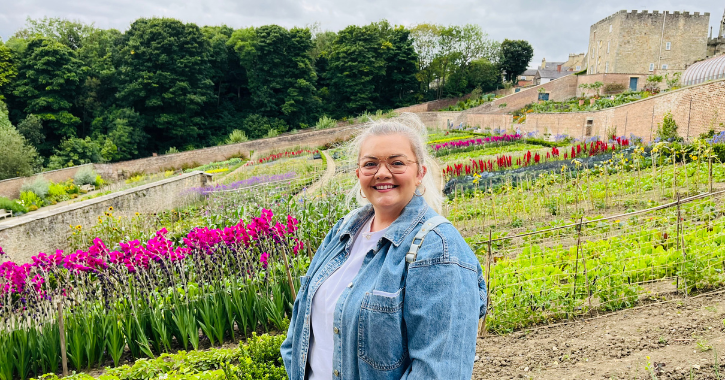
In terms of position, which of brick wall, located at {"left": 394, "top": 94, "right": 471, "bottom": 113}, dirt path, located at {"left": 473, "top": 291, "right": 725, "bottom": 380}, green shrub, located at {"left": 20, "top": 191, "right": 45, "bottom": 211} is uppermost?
brick wall, located at {"left": 394, "top": 94, "right": 471, "bottom": 113}

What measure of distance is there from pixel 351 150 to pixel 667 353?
2.58m

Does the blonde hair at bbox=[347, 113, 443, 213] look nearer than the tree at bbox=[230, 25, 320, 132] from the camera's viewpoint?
Yes

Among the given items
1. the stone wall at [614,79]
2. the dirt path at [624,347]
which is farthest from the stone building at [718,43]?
the dirt path at [624,347]

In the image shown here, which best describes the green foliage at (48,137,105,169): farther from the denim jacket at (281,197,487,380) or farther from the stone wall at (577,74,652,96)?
the stone wall at (577,74,652,96)

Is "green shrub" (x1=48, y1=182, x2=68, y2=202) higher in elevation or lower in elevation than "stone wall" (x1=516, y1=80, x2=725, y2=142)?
lower

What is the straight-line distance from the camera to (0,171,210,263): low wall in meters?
7.90

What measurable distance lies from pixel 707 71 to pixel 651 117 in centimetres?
657

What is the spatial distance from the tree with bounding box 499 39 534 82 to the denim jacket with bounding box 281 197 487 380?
47.5 m

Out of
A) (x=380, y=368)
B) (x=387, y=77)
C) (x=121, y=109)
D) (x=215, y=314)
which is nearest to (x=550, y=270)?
(x=215, y=314)

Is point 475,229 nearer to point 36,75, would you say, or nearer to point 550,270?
point 550,270

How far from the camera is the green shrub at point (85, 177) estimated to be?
21406 millimetres

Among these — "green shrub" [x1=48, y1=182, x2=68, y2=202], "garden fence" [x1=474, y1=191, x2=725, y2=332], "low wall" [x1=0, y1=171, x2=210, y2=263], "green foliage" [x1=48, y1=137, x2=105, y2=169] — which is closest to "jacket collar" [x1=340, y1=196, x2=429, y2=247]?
"garden fence" [x1=474, y1=191, x2=725, y2=332]

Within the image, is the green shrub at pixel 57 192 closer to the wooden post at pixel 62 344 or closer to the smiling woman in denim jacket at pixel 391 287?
the wooden post at pixel 62 344

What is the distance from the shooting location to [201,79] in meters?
32.8
